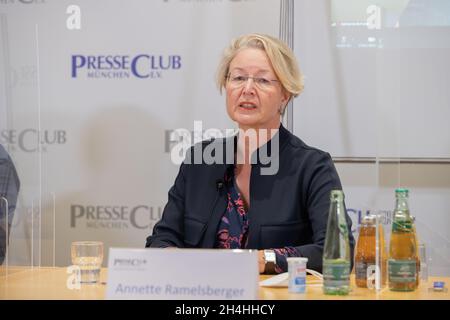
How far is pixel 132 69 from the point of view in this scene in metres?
3.49

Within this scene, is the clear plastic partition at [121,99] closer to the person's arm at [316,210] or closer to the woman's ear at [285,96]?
the woman's ear at [285,96]

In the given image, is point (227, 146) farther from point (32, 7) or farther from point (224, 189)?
point (32, 7)

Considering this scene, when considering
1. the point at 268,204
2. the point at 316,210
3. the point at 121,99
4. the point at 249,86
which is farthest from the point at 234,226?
the point at 121,99

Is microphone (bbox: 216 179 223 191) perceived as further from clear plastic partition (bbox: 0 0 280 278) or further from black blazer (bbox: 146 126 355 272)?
clear plastic partition (bbox: 0 0 280 278)

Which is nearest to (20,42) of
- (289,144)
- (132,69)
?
(289,144)

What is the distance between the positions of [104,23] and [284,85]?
133cm

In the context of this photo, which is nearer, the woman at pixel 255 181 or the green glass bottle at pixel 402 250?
the green glass bottle at pixel 402 250

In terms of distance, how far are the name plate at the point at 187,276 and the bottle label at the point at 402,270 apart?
1.24 feet

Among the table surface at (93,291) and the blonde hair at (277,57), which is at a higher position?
the blonde hair at (277,57)

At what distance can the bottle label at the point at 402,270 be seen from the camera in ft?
5.41

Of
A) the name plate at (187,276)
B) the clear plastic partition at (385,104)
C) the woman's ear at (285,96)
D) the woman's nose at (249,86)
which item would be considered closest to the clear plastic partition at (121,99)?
the clear plastic partition at (385,104)

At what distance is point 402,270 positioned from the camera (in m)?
1.65

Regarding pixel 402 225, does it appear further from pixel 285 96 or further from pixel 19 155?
pixel 19 155

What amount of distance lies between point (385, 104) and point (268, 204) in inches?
27.5
